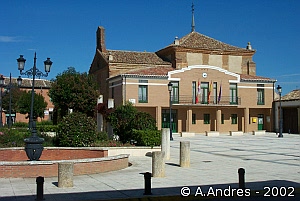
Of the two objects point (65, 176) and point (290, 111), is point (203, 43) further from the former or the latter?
point (65, 176)

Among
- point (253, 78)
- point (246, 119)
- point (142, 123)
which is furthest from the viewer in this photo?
point (253, 78)

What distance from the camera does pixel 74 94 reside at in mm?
41312

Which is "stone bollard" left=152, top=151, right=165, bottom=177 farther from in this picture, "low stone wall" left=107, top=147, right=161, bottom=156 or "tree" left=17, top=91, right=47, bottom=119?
"tree" left=17, top=91, right=47, bottom=119

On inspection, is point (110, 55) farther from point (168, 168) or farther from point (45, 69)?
point (168, 168)

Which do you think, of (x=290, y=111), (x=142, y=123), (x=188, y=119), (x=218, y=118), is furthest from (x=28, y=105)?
(x=142, y=123)

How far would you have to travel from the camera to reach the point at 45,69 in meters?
21.2

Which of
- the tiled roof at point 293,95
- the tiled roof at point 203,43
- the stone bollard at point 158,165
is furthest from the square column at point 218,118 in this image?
the stone bollard at point 158,165

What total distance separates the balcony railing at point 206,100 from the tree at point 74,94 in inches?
365

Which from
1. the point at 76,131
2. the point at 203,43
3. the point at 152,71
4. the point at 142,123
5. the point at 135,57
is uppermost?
the point at 203,43

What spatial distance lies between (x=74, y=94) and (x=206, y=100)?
50.2 ft

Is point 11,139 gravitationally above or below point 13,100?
below

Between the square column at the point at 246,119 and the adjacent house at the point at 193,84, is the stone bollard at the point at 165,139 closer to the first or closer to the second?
the adjacent house at the point at 193,84

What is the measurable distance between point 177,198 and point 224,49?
44.8 m

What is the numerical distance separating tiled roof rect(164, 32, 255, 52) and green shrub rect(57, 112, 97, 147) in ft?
107
